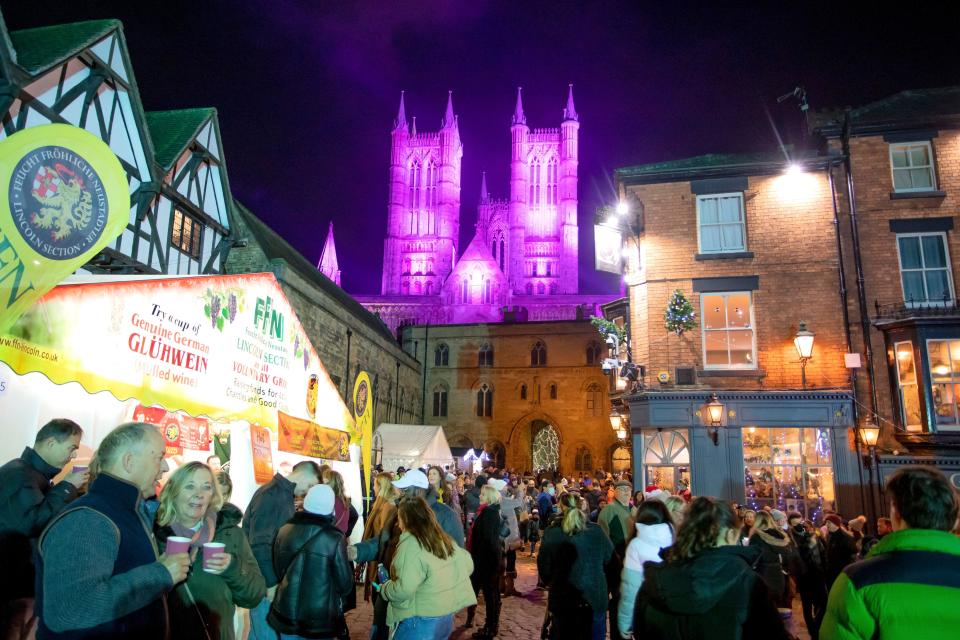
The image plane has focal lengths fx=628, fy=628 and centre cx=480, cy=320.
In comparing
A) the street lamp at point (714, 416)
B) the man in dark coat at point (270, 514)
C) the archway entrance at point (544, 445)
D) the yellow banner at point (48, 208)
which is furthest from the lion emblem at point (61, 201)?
the archway entrance at point (544, 445)

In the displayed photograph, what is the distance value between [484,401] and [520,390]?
2.51 meters

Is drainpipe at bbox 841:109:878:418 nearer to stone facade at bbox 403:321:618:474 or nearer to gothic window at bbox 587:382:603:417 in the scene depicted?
stone facade at bbox 403:321:618:474

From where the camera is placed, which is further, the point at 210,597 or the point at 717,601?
the point at 210,597

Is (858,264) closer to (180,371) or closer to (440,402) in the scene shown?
(180,371)

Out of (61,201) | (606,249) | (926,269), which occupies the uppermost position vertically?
(606,249)

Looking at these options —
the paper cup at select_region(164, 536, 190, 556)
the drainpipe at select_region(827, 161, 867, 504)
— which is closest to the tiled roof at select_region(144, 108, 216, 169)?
the paper cup at select_region(164, 536, 190, 556)

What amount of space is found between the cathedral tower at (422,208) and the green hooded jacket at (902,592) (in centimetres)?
7310

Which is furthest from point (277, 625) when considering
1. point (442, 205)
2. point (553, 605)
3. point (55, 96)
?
point (442, 205)

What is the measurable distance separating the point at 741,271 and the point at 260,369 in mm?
10417

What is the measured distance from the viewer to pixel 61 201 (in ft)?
16.5

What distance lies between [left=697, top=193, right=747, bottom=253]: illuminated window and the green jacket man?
1230 centimetres

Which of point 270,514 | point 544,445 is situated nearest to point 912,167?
point 270,514

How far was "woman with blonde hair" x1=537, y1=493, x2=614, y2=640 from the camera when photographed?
5359 mm

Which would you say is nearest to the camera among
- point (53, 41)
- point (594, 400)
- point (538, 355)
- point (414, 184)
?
point (53, 41)
